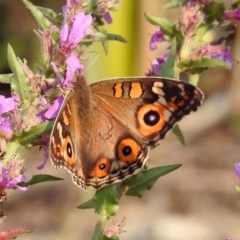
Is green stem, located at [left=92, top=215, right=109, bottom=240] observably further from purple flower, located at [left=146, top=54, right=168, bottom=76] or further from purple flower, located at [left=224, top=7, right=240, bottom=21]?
purple flower, located at [left=224, top=7, right=240, bottom=21]

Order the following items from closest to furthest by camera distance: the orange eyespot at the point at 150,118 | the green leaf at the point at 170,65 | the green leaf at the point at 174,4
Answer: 1. the orange eyespot at the point at 150,118
2. the green leaf at the point at 170,65
3. the green leaf at the point at 174,4

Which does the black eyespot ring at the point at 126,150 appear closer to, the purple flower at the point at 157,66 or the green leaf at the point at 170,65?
the green leaf at the point at 170,65

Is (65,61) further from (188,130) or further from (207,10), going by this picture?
(188,130)

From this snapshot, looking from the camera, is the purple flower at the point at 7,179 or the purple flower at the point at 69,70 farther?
the purple flower at the point at 69,70

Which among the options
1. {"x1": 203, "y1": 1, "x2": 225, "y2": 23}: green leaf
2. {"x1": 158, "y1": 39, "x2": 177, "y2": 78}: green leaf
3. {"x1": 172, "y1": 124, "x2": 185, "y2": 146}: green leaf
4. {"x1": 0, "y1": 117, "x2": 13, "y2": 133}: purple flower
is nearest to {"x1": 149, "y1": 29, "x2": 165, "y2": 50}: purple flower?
{"x1": 203, "y1": 1, "x2": 225, "y2": 23}: green leaf

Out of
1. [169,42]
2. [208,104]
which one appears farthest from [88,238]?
[169,42]

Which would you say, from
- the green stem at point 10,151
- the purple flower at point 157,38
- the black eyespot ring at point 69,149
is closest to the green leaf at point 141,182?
the black eyespot ring at point 69,149

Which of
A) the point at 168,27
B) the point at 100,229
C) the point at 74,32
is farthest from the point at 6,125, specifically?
the point at 168,27

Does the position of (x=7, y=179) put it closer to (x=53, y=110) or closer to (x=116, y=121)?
(x=53, y=110)
